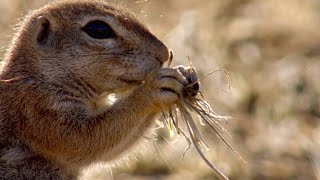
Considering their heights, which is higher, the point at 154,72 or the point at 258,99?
the point at 154,72

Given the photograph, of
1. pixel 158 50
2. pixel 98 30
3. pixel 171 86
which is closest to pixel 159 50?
pixel 158 50

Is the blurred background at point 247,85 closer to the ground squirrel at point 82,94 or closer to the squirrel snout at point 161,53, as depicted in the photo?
the ground squirrel at point 82,94

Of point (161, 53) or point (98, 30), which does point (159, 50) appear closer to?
point (161, 53)

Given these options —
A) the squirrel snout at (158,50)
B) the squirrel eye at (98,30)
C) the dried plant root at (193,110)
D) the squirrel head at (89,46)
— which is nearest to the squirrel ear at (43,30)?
the squirrel head at (89,46)

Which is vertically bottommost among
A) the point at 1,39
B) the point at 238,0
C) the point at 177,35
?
the point at 238,0

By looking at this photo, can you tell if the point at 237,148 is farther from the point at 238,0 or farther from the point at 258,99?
the point at 238,0

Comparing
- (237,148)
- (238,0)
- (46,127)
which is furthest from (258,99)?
(46,127)

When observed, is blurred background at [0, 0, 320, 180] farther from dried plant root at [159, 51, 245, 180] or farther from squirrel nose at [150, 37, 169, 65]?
squirrel nose at [150, 37, 169, 65]
